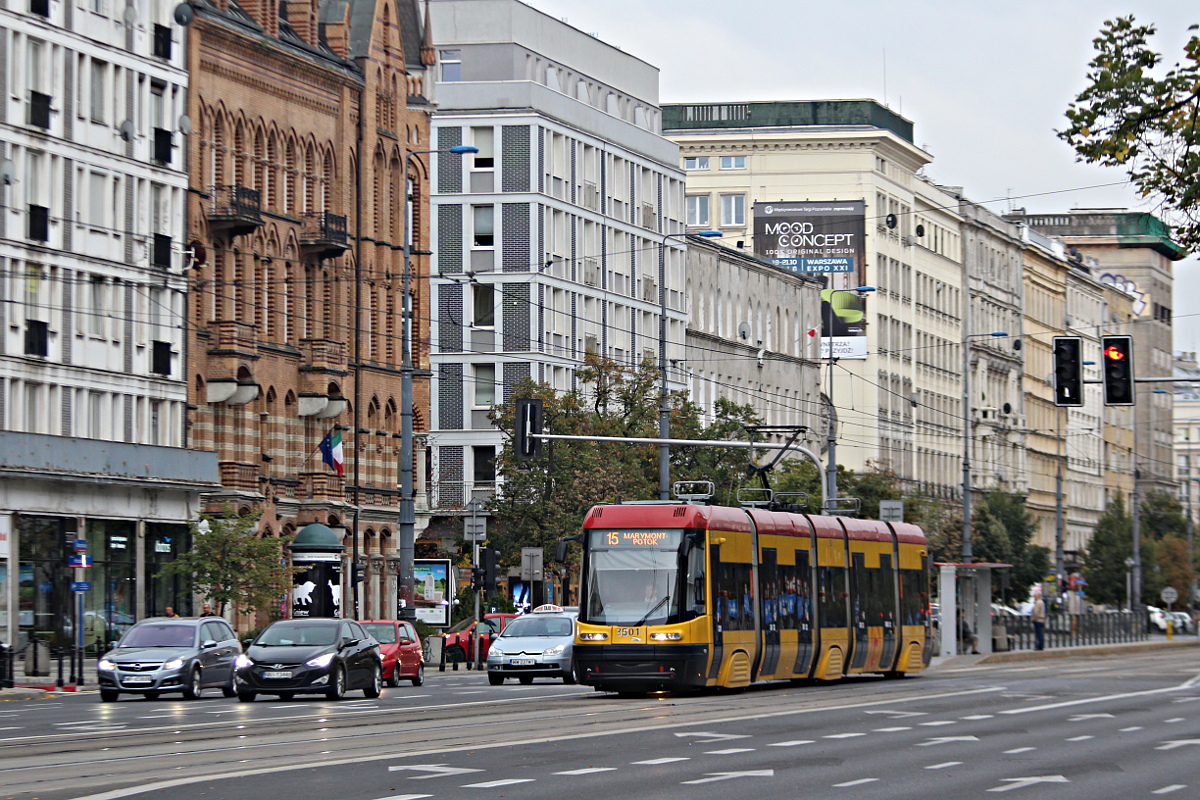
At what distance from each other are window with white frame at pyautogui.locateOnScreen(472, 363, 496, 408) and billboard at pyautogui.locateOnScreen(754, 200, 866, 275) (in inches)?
1224

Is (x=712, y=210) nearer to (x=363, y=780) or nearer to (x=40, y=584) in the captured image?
(x=40, y=584)

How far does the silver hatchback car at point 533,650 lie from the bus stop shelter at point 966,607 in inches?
597

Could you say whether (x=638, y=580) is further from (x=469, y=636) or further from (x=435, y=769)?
(x=469, y=636)

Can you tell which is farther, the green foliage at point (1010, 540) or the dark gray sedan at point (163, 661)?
the green foliage at point (1010, 540)

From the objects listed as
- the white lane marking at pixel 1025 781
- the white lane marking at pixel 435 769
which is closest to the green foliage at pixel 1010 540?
the white lane marking at pixel 1025 781

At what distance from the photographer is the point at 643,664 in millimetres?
36531

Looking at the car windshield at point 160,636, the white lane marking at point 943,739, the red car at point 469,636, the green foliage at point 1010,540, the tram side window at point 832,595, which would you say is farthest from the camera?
the green foliage at point 1010,540

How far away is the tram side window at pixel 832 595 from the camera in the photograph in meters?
42.9

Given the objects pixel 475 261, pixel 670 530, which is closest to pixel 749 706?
pixel 670 530

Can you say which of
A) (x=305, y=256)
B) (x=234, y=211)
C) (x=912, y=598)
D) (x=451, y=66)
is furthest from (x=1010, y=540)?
(x=912, y=598)

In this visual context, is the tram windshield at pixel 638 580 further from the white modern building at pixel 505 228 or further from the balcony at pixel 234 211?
the white modern building at pixel 505 228

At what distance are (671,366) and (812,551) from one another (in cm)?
5450

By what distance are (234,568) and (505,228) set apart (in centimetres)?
3456

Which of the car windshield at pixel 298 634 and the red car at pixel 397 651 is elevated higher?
the car windshield at pixel 298 634
